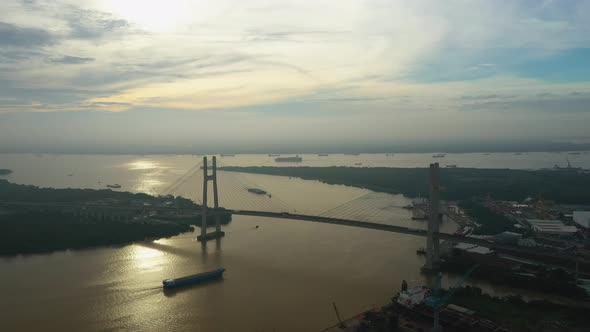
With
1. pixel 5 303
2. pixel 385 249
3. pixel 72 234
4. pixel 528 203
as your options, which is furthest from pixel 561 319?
pixel 528 203

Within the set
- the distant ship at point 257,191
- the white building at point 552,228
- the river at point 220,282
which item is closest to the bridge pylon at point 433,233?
the river at point 220,282

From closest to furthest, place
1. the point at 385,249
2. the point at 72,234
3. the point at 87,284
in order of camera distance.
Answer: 1. the point at 87,284
2. the point at 385,249
3. the point at 72,234

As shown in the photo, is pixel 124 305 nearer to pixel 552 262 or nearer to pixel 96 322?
pixel 96 322

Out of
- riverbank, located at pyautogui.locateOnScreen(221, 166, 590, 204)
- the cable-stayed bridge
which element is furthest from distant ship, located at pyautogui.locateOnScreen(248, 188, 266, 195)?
riverbank, located at pyautogui.locateOnScreen(221, 166, 590, 204)

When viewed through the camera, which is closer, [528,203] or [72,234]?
[72,234]

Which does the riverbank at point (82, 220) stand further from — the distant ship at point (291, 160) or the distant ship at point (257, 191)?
the distant ship at point (291, 160)
